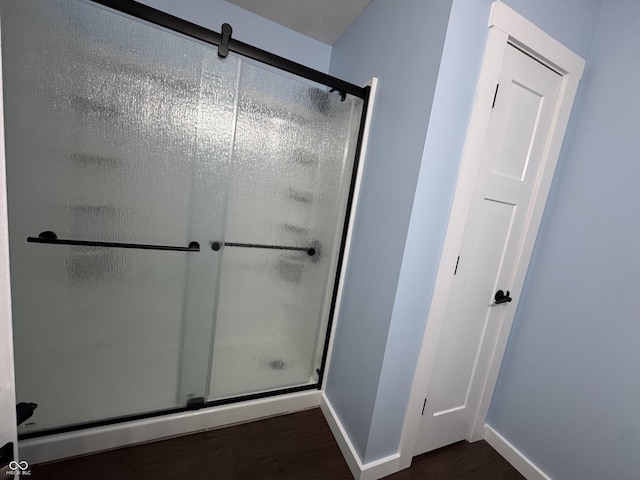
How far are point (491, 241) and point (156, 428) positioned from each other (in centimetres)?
189

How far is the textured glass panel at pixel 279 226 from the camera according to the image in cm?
136

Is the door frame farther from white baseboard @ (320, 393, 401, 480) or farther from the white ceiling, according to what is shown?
the white ceiling

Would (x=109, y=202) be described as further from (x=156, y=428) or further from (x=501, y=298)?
(x=501, y=298)

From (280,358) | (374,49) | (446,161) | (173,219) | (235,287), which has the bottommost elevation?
(280,358)

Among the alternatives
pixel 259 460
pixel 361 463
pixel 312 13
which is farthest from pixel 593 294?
pixel 312 13

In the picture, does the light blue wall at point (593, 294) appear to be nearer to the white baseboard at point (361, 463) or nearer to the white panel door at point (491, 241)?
the white panel door at point (491, 241)

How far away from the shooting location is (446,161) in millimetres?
1091

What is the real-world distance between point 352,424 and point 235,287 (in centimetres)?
94

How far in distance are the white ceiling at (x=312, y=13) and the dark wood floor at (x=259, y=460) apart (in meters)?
2.44

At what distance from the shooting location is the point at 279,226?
1.53 m

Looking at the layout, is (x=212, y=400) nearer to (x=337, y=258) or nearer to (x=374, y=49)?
(x=337, y=258)

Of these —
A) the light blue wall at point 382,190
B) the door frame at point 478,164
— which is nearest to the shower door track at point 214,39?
the light blue wall at point 382,190

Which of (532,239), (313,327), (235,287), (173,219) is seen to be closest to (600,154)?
(532,239)

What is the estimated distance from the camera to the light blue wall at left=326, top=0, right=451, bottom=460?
3.57ft
